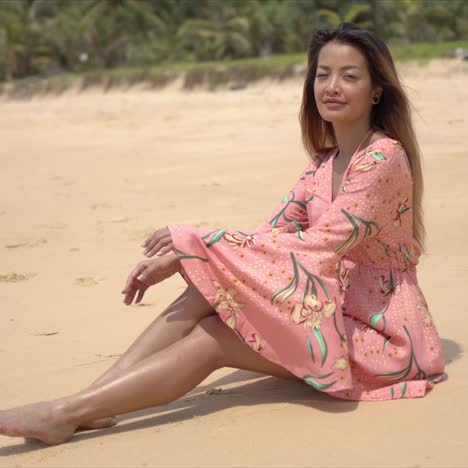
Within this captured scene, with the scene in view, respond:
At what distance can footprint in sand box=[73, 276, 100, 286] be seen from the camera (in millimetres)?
4549

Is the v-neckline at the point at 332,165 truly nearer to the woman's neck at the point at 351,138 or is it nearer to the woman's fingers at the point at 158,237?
the woman's neck at the point at 351,138

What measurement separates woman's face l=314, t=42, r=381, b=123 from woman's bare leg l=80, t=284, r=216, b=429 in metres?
0.79

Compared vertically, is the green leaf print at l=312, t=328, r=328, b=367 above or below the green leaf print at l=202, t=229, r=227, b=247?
below

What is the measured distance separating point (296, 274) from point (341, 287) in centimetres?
26

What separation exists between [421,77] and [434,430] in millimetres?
11075

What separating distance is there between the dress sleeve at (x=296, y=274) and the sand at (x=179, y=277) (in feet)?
0.79

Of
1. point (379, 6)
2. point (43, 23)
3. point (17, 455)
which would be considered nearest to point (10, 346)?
point (17, 455)

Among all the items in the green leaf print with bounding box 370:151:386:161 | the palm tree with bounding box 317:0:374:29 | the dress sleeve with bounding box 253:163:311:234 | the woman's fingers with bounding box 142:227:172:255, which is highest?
the green leaf print with bounding box 370:151:386:161

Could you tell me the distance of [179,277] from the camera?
4.60m

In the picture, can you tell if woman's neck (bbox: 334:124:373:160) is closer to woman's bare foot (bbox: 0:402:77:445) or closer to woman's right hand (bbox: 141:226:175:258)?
woman's right hand (bbox: 141:226:175:258)

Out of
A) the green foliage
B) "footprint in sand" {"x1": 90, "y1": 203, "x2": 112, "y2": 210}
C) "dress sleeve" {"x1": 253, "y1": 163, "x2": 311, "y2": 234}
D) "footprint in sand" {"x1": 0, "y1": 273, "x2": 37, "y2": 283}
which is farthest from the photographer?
the green foliage

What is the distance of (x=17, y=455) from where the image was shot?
→ 98.3 inches

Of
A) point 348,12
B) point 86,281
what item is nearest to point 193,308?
point 86,281

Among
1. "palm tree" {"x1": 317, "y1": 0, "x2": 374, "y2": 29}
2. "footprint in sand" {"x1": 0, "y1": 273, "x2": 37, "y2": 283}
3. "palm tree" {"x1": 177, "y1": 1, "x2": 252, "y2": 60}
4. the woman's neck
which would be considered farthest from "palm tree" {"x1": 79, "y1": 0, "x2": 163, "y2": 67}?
the woman's neck
